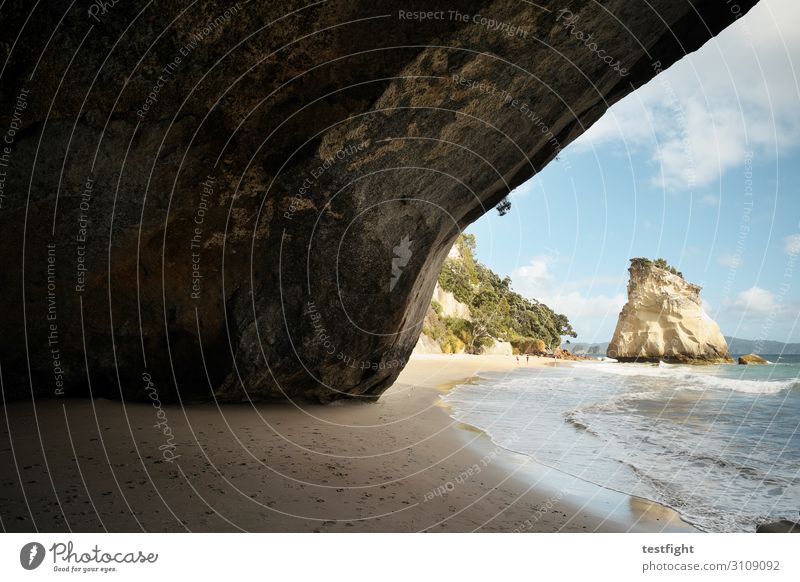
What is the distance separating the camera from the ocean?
21.9 feet

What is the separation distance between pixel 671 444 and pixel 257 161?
10239 millimetres

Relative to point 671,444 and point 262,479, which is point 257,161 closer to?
point 262,479

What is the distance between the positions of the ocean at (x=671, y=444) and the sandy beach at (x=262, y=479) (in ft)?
2.56

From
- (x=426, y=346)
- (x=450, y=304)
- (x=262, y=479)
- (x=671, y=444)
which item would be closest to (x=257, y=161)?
(x=262, y=479)

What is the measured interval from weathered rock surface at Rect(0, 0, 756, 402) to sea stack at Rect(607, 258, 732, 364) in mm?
52256

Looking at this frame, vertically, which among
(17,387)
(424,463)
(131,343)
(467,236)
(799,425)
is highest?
(467,236)

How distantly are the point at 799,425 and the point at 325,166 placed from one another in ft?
49.8

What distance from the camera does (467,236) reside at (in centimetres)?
6078

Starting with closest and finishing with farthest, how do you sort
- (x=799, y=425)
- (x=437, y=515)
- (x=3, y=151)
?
(x=437, y=515), (x=3, y=151), (x=799, y=425)

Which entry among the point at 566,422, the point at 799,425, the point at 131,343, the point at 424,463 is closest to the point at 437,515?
the point at 424,463

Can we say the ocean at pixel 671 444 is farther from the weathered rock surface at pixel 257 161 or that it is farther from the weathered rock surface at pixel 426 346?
the weathered rock surface at pixel 426 346

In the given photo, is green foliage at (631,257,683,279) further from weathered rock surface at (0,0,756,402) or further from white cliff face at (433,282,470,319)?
weathered rock surface at (0,0,756,402)

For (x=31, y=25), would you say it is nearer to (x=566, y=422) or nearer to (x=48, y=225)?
(x=48, y=225)

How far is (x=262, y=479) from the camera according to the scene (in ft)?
16.8
